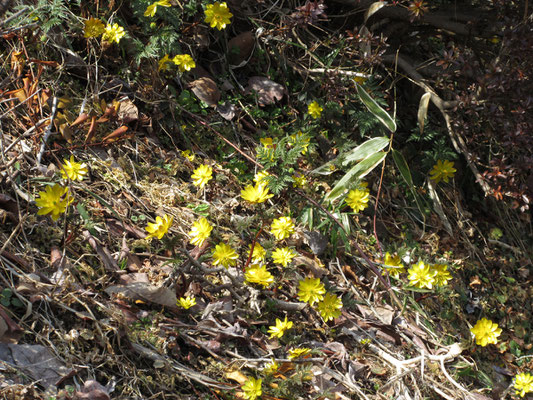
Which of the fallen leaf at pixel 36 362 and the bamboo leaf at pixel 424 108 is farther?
the bamboo leaf at pixel 424 108

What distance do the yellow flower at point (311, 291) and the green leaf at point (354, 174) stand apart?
0.50m

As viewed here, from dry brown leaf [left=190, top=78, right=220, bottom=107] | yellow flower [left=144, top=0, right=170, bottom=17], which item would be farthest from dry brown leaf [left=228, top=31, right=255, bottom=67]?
yellow flower [left=144, top=0, right=170, bottom=17]

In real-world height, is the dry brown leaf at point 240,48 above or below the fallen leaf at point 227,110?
above

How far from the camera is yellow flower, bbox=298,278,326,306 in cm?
247

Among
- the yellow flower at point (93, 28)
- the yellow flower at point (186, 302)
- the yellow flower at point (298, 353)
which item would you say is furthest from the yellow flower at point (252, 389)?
the yellow flower at point (93, 28)

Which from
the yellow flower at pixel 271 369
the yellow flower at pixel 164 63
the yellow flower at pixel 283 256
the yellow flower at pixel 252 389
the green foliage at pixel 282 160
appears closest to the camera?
the yellow flower at pixel 252 389

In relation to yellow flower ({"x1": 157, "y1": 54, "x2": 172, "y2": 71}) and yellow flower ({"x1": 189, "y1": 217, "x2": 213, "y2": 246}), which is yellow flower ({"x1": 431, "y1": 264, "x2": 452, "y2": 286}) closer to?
yellow flower ({"x1": 189, "y1": 217, "x2": 213, "y2": 246})

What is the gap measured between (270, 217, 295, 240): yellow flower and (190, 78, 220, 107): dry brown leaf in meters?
0.92

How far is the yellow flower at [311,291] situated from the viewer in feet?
8.12

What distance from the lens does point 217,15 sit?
3008 mm

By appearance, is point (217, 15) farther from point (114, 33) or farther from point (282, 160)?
point (282, 160)

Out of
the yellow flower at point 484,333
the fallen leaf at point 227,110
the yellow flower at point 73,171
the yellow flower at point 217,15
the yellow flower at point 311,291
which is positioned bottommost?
the yellow flower at point 484,333

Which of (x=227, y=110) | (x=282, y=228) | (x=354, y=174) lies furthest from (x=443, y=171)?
(x=227, y=110)

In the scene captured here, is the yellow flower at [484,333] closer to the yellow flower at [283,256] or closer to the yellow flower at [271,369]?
the yellow flower at [283,256]
